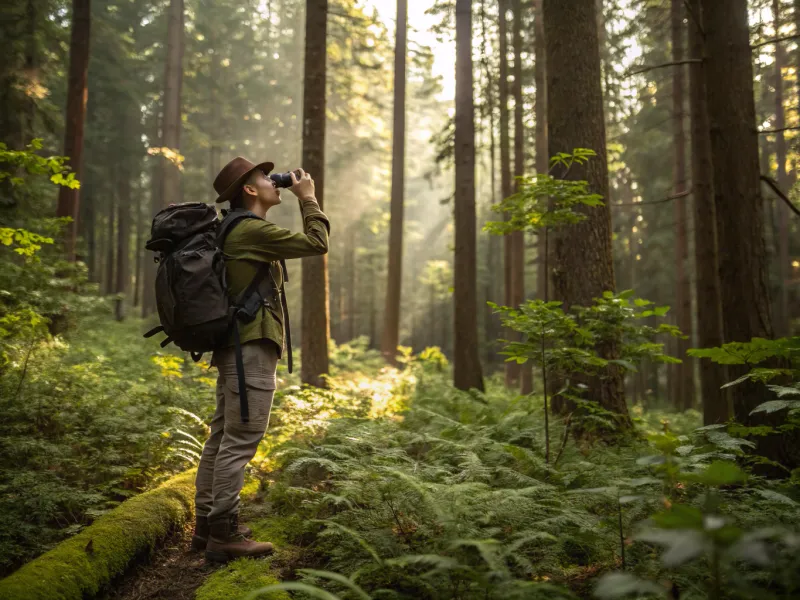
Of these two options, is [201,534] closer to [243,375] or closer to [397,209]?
[243,375]

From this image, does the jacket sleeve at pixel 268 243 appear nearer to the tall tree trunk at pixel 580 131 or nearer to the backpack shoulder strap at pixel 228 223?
the backpack shoulder strap at pixel 228 223

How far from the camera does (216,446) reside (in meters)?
4.14

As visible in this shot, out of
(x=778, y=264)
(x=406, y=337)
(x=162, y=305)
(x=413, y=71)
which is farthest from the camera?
(x=406, y=337)

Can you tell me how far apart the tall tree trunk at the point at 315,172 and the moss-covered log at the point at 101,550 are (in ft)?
17.9

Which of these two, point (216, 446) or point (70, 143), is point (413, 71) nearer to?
point (70, 143)

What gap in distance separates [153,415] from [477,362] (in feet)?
23.2

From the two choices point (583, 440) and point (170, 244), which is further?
point (583, 440)

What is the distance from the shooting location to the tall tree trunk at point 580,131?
6.57 m

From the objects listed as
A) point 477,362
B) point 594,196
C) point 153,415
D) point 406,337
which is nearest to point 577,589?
point 594,196

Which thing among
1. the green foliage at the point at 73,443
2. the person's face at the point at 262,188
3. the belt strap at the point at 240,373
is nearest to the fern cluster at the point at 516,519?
the belt strap at the point at 240,373

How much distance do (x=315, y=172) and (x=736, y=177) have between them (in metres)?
6.69

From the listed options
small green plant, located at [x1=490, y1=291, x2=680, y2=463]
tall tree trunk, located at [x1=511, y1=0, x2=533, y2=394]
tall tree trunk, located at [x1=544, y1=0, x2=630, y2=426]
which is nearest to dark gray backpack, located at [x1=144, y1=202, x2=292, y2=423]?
small green plant, located at [x1=490, y1=291, x2=680, y2=463]

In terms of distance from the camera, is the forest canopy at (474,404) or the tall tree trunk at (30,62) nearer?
the forest canopy at (474,404)

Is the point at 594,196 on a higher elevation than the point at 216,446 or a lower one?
higher
